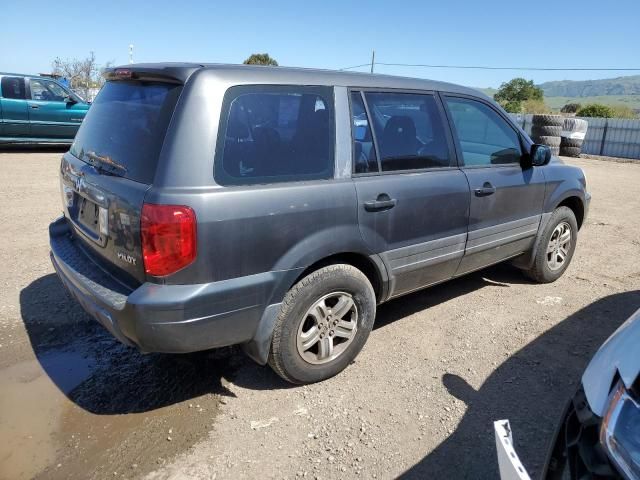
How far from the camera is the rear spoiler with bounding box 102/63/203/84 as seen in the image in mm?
2566

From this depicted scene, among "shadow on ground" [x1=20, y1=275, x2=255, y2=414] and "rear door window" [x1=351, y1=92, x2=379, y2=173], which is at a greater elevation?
"rear door window" [x1=351, y1=92, x2=379, y2=173]

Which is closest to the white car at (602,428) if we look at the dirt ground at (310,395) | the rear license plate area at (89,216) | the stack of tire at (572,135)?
the dirt ground at (310,395)

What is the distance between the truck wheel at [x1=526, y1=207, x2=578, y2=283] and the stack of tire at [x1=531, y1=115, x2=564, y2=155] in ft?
39.4

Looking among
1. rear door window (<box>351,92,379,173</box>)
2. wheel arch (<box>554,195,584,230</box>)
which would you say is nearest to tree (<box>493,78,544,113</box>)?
wheel arch (<box>554,195,584,230</box>)

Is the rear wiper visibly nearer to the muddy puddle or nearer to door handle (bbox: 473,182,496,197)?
the muddy puddle

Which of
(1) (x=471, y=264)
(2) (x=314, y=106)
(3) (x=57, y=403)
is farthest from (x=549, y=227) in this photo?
(3) (x=57, y=403)

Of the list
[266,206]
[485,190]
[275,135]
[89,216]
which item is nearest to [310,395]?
[266,206]

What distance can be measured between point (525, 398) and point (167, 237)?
2332 mm

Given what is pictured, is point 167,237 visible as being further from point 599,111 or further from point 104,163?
point 599,111

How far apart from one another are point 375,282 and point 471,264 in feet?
3.50

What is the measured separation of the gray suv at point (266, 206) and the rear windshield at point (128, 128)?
11 millimetres

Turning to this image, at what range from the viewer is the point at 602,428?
60.8 inches

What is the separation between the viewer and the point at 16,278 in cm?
458

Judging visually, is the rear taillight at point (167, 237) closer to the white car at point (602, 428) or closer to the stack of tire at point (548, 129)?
the white car at point (602, 428)
